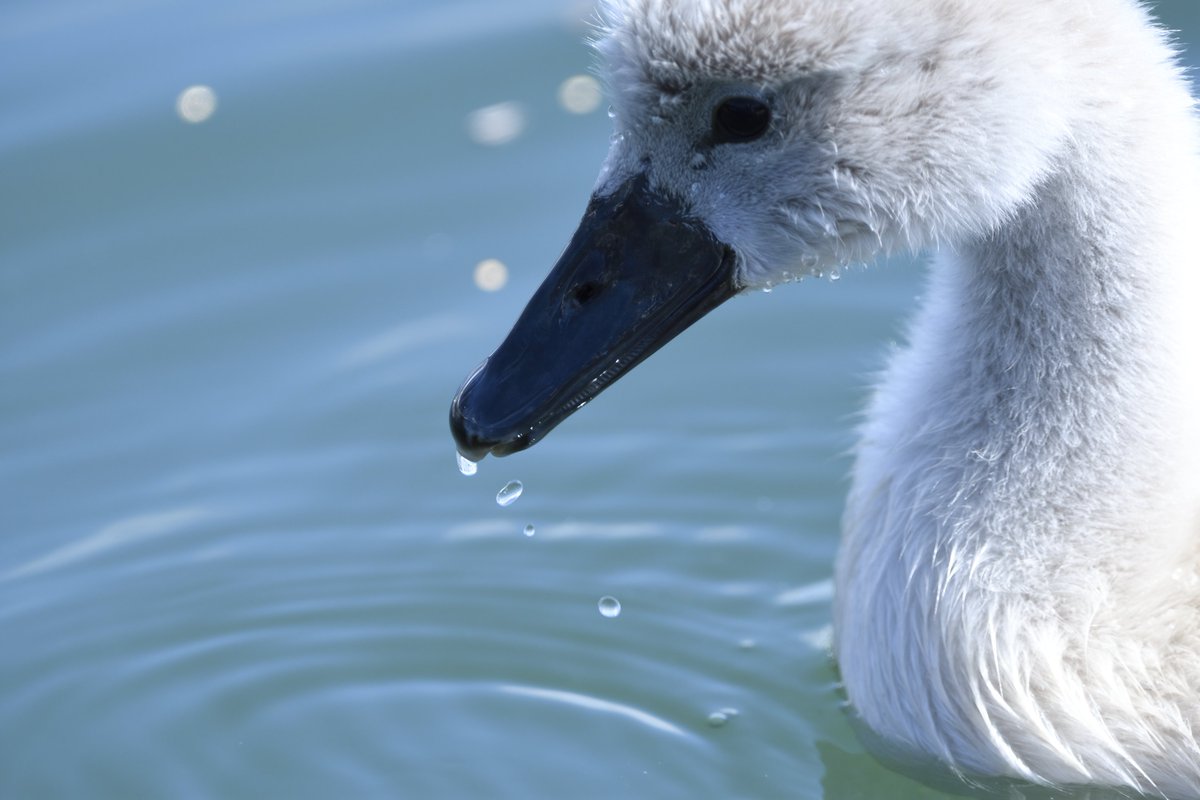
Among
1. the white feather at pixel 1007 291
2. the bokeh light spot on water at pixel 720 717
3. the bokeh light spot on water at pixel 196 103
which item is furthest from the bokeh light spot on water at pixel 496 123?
the white feather at pixel 1007 291

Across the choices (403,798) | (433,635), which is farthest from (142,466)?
(403,798)

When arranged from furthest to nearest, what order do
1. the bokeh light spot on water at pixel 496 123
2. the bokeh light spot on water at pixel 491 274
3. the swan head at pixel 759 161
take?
the bokeh light spot on water at pixel 496 123, the bokeh light spot on water at pixel 491 274, the swan head at pixel 759 161

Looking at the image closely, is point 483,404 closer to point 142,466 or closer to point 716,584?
point 716,584

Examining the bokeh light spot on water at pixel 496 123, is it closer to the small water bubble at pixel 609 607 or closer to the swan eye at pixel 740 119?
the small water bubble at pixel 609 607

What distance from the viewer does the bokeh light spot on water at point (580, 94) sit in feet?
20.1

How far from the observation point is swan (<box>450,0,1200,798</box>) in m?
3.42

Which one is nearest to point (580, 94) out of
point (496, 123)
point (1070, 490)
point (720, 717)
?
point (496, 123)

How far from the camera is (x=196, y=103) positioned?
614 centimetres

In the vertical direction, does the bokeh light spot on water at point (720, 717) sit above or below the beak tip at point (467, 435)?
below

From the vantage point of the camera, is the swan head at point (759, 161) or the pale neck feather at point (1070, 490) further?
the pale neck feather at point (1070, 490)

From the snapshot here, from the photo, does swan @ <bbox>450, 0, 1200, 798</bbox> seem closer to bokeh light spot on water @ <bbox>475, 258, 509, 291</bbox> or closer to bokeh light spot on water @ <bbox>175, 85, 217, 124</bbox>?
bokeh light spot on water @ <bbox>475, 258, 509, 291</bbox>

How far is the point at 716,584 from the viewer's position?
4809mm

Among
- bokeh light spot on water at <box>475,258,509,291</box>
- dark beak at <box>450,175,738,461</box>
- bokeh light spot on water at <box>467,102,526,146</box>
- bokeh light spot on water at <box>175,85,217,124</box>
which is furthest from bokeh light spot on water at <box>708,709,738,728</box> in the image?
bokeh light spot on water at <box>175,85,217,124</box>

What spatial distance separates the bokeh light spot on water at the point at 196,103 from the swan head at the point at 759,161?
2765 mm
